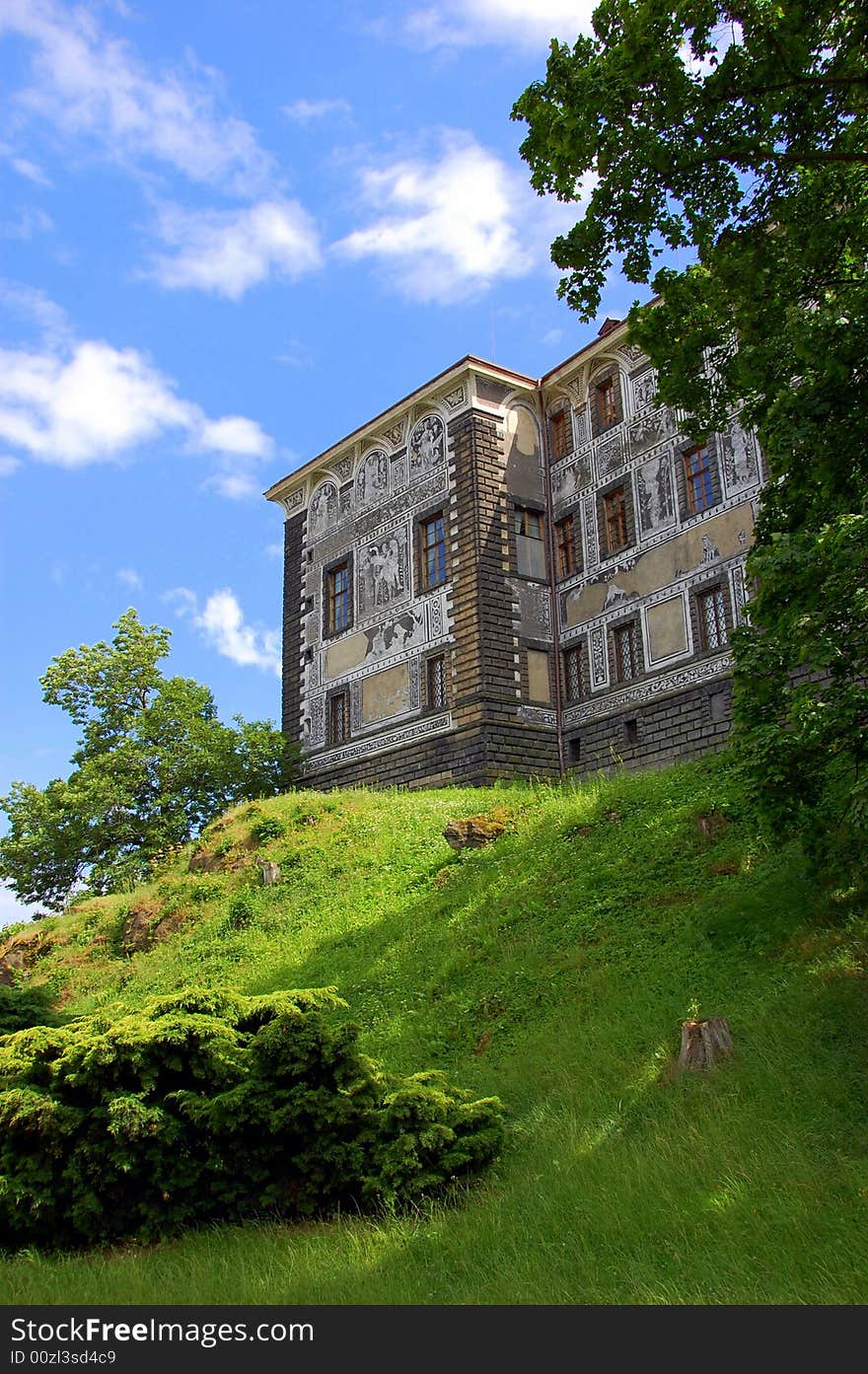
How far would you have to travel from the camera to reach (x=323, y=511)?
110 feet

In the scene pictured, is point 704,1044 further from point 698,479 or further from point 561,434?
point 561,434

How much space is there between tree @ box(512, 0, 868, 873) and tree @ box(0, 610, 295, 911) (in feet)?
67.0

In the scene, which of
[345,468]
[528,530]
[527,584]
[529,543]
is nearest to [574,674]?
[527,584]

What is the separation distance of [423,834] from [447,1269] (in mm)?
14473

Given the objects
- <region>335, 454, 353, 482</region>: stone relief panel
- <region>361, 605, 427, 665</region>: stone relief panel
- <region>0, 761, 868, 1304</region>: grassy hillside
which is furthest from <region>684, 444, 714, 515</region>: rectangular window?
<region>335, 454, 353, 482</region>: stone relief panel

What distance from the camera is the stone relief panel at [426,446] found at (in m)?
29.5

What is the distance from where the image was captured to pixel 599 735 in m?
26.1

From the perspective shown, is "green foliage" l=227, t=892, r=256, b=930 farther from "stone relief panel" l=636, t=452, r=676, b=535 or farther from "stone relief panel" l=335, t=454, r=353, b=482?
"stone relief panel" l=335, t=454, r=353, b=482

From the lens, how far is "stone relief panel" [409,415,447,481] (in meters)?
29.5

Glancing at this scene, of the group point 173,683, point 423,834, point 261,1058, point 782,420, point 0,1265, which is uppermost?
point 173,683

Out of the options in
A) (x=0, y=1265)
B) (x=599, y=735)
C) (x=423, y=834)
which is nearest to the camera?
(x=0, y=1265)

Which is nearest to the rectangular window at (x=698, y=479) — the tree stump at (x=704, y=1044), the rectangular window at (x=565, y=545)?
the rectangular window at (x=565, y=545)
